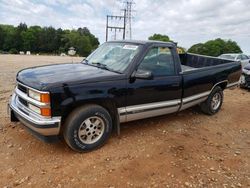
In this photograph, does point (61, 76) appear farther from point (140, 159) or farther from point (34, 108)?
point (140, 159)

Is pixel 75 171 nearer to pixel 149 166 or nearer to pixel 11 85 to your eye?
pixel 149 166

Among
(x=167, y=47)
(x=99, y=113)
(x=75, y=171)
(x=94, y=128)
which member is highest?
(x=167, y=47)

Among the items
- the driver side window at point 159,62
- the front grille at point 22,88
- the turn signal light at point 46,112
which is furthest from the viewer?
the driver side window at point 159,62

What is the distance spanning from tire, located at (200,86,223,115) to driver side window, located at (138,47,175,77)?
5.67 feet

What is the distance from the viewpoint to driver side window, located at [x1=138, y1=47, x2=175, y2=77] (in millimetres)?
4372

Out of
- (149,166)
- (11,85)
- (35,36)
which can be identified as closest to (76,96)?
(149,166)

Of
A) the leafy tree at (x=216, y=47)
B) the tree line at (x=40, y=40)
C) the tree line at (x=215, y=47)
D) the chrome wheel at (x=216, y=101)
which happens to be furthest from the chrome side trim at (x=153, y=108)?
the tree line at (x=40, y=40)

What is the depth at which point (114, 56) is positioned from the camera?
4.59 m

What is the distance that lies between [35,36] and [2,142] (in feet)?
264

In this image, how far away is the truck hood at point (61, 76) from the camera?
3.42 meters

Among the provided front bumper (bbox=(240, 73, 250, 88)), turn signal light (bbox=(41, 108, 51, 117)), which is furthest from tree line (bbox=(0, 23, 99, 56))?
turn signal light (bbox=(41, 108, 51, 117))

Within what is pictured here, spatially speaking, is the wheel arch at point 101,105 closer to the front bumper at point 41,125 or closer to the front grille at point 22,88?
the front bumper at point 41,125

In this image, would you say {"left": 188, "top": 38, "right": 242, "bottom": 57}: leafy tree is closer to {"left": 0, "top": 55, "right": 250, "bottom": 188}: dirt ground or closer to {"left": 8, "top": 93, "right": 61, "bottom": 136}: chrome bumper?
{"left": 0, "top": 55, "right": 250, "bottom": 188}: dirt ground

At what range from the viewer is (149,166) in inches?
141
